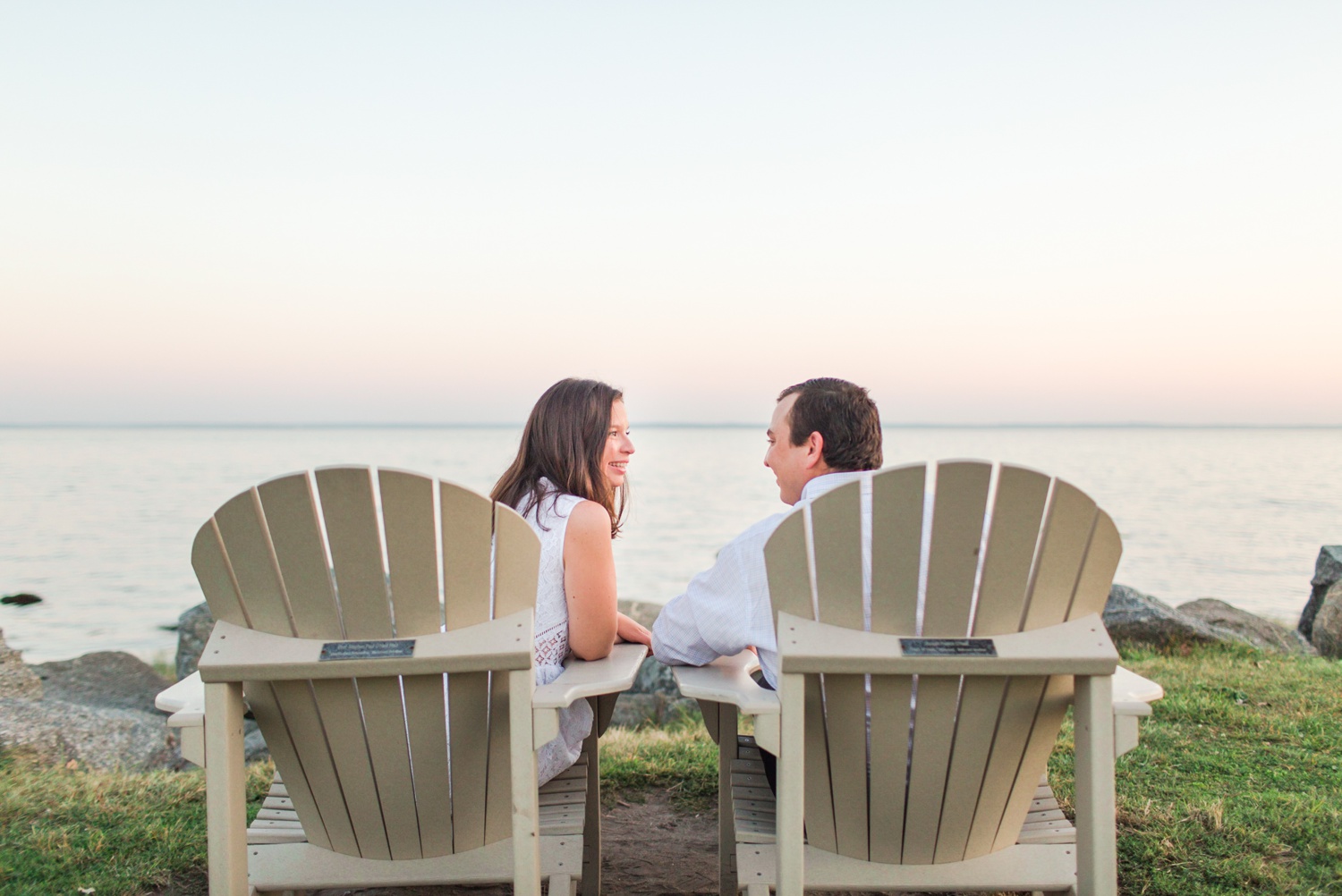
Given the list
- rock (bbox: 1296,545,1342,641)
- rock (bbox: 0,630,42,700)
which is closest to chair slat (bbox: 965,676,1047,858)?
rock (bbox: 0,630,42,700)

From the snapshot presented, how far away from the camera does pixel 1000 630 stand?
182cm

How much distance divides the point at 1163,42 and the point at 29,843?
13600mm

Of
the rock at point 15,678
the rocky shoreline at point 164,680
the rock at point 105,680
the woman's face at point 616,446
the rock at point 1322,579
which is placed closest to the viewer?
the woman's face at point 616,446

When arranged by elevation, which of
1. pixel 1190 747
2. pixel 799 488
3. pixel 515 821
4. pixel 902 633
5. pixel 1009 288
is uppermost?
pixel 1009 288

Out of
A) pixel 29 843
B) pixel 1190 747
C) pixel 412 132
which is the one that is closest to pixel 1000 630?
pixel 1190 747

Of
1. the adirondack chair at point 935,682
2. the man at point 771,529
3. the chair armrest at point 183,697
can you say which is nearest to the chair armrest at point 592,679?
the man at point 771,529

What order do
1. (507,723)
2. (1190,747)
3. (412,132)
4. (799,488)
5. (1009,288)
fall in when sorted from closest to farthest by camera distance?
(507,723) → (799,488) → (1190,747) → (412,132) → (1009,288)

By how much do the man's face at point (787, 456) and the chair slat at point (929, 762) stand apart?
83cm

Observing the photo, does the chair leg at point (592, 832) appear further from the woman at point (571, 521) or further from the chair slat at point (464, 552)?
the chair slat at point (464, 552)

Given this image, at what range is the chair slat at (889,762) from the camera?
1.86 meters

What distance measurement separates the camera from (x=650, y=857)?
9.98 feet

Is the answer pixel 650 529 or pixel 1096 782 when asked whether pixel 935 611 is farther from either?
pixel 650 529

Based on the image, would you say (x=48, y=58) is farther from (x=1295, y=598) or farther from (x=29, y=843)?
(x=1295, y=598)

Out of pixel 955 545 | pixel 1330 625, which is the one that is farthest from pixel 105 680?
pixel 1330 625
